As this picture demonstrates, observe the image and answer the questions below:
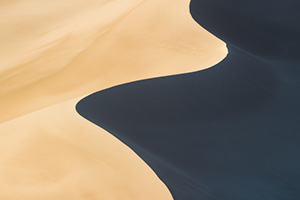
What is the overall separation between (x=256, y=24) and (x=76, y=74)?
4.90 m

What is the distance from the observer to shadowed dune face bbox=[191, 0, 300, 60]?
10.5m

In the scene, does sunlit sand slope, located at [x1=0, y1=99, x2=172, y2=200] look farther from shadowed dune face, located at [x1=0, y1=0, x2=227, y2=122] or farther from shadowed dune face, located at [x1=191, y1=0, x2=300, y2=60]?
shadowed dune face, located at [x1=191, y1=0, x2=300, y2=60]

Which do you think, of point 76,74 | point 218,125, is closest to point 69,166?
point 218,125

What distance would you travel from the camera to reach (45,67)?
9.70m

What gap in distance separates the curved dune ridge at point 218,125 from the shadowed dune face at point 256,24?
2.97ft

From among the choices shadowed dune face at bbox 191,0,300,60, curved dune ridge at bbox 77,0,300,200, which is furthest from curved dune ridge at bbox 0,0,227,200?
shadowed dune face at bbox 191,0,300,60

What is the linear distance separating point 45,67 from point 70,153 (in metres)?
5.59

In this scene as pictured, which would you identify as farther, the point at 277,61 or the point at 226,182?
the point at 277,61

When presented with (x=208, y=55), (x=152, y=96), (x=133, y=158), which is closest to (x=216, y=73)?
(x=208, y=55)

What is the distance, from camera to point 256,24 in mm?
11477

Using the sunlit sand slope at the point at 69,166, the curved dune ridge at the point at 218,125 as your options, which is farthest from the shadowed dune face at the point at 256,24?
the sunlit sand slope at the point at 69,166

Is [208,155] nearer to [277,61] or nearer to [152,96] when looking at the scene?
[152,96]

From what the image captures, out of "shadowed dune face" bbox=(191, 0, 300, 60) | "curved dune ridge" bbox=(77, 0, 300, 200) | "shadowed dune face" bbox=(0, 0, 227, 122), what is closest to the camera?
"curved dune ridge" bbox=(77, 0, 300, 200)

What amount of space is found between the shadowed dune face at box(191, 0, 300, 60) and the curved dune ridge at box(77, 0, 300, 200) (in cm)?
91
